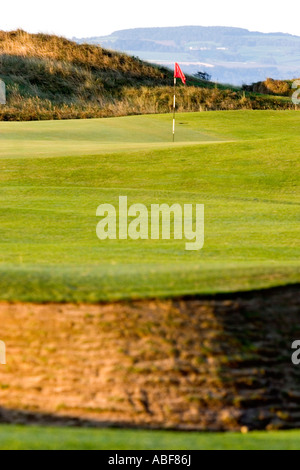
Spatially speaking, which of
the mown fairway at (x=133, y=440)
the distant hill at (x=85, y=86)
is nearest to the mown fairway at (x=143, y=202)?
the mown fairway at (x=133, y=440)

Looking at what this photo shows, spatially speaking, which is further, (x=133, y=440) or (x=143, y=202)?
(x=143, y=202)

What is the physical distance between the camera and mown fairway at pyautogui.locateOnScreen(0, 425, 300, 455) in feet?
14.4

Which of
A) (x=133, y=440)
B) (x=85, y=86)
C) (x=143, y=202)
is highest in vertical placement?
(x=85, y=86)

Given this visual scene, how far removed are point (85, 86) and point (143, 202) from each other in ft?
95.9

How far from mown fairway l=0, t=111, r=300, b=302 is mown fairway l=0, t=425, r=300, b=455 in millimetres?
956

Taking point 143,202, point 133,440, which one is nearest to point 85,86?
point 143,202

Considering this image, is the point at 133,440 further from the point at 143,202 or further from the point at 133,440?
the point at 143,202

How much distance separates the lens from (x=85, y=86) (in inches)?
1553

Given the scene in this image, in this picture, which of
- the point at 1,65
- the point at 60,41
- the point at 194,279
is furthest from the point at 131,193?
the point at 60,41

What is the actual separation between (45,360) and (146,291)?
2.86ft

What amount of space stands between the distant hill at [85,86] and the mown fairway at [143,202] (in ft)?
35.8

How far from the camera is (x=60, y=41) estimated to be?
45.9 metres

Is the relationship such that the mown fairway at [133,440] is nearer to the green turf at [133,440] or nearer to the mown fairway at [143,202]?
the green turf at [133,440]

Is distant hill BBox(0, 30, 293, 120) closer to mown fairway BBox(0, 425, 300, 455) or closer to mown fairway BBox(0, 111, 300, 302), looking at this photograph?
mown fairway BBox(0, 111, 300, 302)
